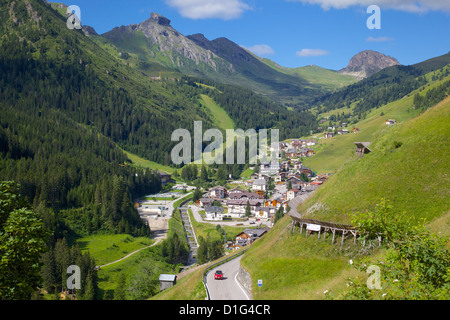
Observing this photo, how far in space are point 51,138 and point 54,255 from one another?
120587 mm

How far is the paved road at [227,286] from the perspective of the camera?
1537 inches

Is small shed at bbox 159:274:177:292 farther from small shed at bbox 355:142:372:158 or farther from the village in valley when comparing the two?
small shed at bbox 355:142:372:158

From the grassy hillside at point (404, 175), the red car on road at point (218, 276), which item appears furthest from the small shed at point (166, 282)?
the grassy hillside at point (404, 175)

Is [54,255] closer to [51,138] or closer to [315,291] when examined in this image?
[315,291]

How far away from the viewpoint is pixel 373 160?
51.6m

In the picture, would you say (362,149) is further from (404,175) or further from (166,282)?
(166,282)

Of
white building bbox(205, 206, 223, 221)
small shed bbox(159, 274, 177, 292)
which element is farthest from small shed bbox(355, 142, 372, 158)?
white building bbox(205, 206, 223, 221)

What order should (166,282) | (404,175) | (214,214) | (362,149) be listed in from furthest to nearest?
(214,214)
(166,282)
(362,149)
(404,175)

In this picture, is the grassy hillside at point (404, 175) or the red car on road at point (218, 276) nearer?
the grassy hillside at point (404, 175)

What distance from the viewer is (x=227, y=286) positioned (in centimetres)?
4334

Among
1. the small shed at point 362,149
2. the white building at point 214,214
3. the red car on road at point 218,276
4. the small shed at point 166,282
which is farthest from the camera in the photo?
the white building at point 214,214

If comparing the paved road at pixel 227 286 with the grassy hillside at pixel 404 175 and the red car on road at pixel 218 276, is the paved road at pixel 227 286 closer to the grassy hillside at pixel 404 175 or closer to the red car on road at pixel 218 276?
the red car on road at pixel 218 276

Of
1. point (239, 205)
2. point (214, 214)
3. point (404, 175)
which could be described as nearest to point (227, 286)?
point (404, 175)
